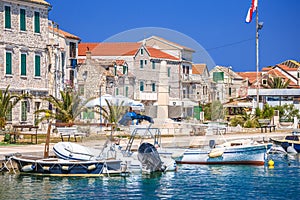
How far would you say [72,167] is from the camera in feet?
104

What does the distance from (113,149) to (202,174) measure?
450 centimetres

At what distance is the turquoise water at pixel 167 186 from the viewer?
27.2 metres

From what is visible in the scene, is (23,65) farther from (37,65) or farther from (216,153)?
(216,153)

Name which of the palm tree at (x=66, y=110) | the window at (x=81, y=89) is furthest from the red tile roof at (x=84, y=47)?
the window at (x=81, y=89)

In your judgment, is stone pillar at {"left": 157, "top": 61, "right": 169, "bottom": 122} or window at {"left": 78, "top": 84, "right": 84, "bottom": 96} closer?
stone pillar at {"left": 157, "top": 61, "right": 169, "bottom": 122}

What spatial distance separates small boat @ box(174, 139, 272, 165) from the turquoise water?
8.81 ft

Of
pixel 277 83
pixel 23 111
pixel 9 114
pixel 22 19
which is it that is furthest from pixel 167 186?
pixel 277 83

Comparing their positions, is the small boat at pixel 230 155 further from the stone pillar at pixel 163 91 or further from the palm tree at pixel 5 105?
the palm tree at pixel 5 105

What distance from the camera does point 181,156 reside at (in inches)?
1523

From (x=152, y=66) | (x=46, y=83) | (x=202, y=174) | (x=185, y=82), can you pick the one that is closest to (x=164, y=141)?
(x=185, y=82)

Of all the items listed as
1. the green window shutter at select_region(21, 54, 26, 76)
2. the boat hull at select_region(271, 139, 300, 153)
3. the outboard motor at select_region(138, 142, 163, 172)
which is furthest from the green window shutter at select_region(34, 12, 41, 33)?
the outboard motor at select_region(138, 142, 163, 172)

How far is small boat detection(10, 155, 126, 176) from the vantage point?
31.7 metres

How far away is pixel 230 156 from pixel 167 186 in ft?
31.1

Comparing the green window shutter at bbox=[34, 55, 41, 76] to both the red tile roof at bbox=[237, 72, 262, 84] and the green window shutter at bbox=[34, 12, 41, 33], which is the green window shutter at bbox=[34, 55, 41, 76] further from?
the red tile roof at bbox=[237, 72, 262, 84]
